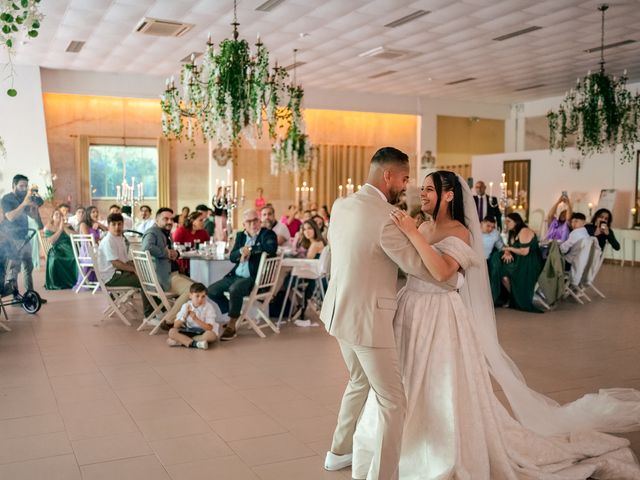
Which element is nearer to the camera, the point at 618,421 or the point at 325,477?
the point at 325,477

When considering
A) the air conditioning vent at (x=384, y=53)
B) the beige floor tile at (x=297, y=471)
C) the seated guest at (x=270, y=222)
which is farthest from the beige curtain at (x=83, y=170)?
the beige floor tile at (x=297, y=471)

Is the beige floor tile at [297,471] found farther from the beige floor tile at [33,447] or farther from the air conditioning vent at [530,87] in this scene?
the air conditioning vent at [530,87]

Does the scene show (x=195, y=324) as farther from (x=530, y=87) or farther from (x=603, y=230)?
(x=530, y=87)

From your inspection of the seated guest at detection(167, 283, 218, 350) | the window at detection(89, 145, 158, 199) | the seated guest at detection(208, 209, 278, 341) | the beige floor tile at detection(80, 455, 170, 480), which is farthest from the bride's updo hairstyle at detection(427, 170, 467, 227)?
the window at detection(89, 145, 158, 199)

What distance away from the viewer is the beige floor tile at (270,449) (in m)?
3.74

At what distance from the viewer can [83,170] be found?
1573 centimetres

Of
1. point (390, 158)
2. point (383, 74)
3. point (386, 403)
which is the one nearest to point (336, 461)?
point (386, 403)

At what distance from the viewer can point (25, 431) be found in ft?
13.6

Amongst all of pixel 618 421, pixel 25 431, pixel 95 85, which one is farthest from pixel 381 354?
pixel 95 85

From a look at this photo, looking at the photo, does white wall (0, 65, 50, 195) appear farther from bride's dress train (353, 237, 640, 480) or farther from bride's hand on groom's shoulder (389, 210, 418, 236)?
bride's hand on groom's shoulder (389, 210, 418, 236)

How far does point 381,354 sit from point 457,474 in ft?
2.29

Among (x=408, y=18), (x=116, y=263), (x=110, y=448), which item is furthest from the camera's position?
(x=408, y=18)

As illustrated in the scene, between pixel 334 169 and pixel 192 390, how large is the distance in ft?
46.3

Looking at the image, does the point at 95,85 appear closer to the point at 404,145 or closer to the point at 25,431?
the point at 404,145
